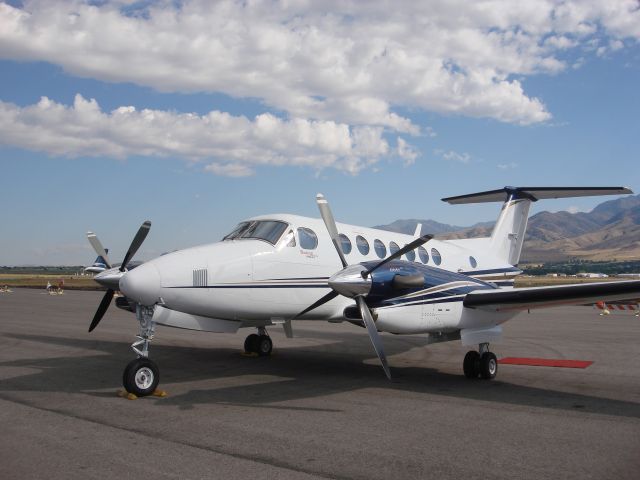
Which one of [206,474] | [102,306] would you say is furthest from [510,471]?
[102,306]

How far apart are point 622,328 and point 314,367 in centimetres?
1377

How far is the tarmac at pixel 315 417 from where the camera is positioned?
5.86 m

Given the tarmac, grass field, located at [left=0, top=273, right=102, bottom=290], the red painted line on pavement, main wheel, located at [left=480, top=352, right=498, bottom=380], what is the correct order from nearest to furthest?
1. the tarmac
2. main wheel, located at [left=480, top=352, right=498, bottom=380]
3. the red painted line on pavement
4. grass field, located at [left=0, top=273, right=102, bottom=290]

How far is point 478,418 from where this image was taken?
8.00 m

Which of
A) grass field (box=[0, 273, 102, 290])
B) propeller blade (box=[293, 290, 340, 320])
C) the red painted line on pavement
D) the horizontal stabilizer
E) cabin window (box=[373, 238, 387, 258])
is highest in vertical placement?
the horizontal stabilizer

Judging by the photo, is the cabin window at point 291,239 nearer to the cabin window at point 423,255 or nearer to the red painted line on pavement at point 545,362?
the cabin window at point 423,255

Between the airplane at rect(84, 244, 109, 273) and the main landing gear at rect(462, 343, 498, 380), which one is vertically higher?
the airplane at rect(84, 244, 109, 273)

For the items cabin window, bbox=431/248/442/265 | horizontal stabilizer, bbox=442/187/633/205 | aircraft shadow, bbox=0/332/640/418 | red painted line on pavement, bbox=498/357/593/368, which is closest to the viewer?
aircraft shadow, bbox=0/332/640/418

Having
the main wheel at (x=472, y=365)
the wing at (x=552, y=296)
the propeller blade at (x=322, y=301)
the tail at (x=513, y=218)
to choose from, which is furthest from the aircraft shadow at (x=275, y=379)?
the tail at (x=513, y=218)

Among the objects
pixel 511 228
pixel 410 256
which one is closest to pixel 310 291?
pixel 410 256

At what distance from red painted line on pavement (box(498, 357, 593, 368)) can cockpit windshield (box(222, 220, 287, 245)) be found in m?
6.29

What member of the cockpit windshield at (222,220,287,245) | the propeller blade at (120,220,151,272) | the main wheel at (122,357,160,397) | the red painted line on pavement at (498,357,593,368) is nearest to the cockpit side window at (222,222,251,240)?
the cockpit windshield at (222,220,287,245)

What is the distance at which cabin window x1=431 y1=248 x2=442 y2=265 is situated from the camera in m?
14.2

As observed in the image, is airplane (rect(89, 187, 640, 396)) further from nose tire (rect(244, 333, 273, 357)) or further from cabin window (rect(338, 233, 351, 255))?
nose tire (rect(244, 333, 273, 357))
